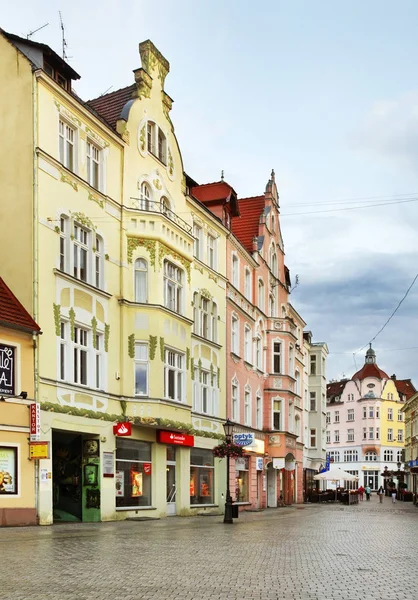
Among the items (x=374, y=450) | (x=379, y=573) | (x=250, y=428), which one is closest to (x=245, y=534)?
(x=379, y=573)

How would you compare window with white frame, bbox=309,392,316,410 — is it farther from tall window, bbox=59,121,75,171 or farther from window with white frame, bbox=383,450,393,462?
tall window, bbox=59,121,75,171

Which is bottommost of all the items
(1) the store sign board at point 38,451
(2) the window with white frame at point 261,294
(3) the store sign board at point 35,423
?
(1) the store sign board at point 38,451

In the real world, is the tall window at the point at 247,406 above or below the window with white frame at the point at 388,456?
above

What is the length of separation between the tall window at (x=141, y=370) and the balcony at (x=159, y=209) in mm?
5126

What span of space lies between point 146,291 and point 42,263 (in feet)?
20.6

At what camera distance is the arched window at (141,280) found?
30.9 meters

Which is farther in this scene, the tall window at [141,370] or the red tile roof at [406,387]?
the red tile roof at [406,387]

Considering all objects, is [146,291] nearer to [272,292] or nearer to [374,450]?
[272,292]

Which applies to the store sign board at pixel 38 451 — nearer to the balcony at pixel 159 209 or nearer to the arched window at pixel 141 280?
the arched window at pixel 141 280

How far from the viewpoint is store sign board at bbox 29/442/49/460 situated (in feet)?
78.8

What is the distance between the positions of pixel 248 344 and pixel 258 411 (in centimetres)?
453

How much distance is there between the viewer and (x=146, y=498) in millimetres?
30984

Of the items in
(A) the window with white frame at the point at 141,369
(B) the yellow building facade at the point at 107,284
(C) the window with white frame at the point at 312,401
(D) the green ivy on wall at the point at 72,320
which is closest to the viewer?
(B) the yellow building facade at the point at 107,284

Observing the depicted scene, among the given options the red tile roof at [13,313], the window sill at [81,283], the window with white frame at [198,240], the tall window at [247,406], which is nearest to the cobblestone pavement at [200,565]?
the red tile roof at [13,313]
